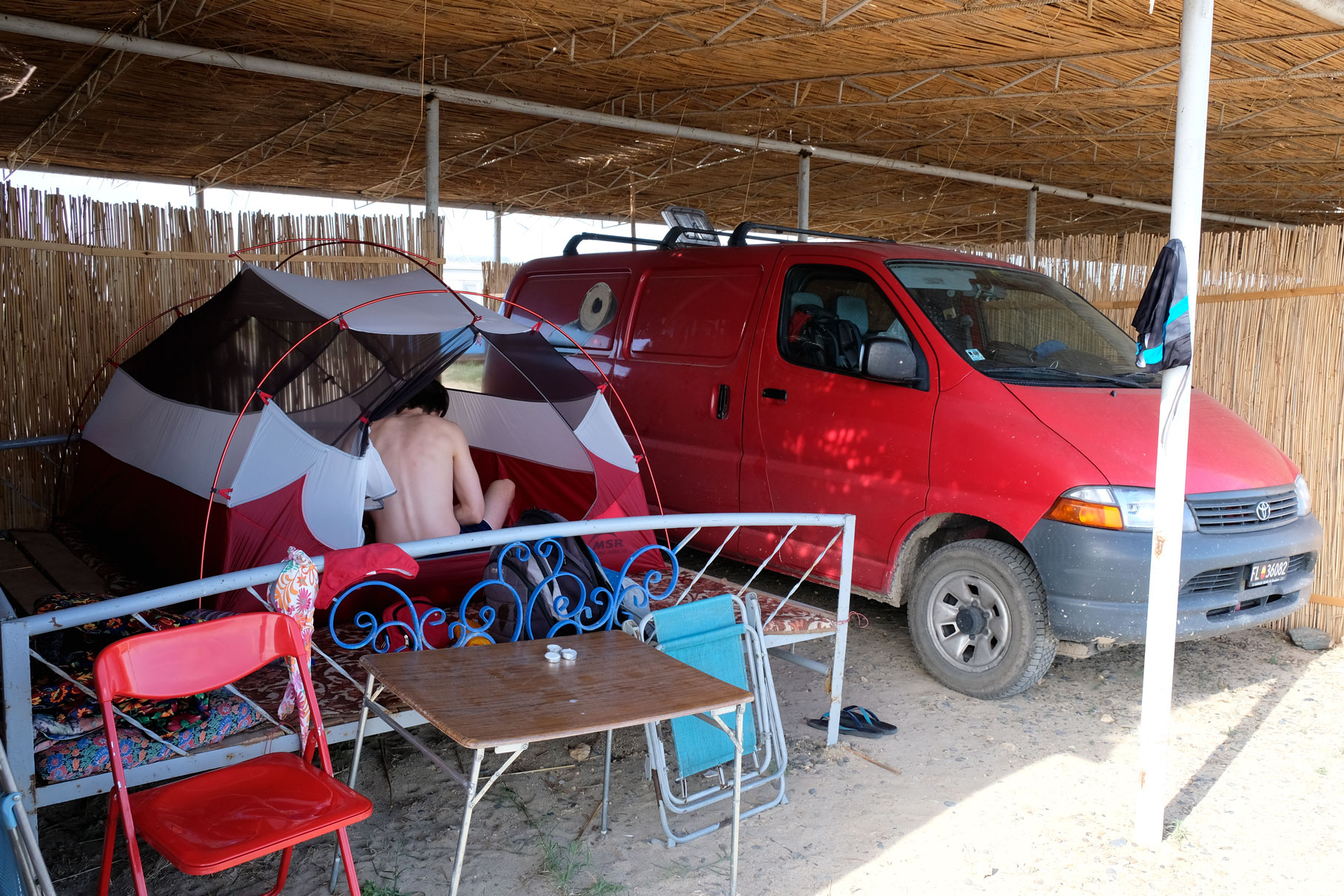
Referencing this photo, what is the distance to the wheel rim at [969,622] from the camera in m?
4.69

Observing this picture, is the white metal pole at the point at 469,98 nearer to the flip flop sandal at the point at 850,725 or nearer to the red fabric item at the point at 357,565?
the flip flop sandal at the point at 850,725

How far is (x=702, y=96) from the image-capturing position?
9.31 m

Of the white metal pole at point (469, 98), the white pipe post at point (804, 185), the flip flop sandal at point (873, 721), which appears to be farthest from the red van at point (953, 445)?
the white pipe post at point (804, 185)

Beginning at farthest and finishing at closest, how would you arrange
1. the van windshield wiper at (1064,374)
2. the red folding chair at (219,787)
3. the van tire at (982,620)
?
the van windshield wiper at (1064,374)
the van tire at (982,620)
the red folding chair at (219,787)

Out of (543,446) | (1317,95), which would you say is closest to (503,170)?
(543,446)

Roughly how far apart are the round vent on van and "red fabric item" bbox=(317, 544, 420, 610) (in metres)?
3.44

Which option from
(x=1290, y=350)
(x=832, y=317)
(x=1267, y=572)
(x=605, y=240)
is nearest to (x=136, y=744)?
(x=832, y=317)

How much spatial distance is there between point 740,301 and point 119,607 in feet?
12.8

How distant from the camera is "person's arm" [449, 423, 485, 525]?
510 centimetres

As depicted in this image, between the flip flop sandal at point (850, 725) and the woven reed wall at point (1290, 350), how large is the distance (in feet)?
10.2

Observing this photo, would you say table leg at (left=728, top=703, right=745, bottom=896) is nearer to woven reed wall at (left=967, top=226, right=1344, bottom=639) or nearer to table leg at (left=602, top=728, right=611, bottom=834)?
table leg at (left=602, top=728, right=611, bottom=834)

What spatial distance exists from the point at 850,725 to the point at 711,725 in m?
1.13

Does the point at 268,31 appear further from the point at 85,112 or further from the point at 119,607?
the point at 119,607

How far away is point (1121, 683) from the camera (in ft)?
16.9
